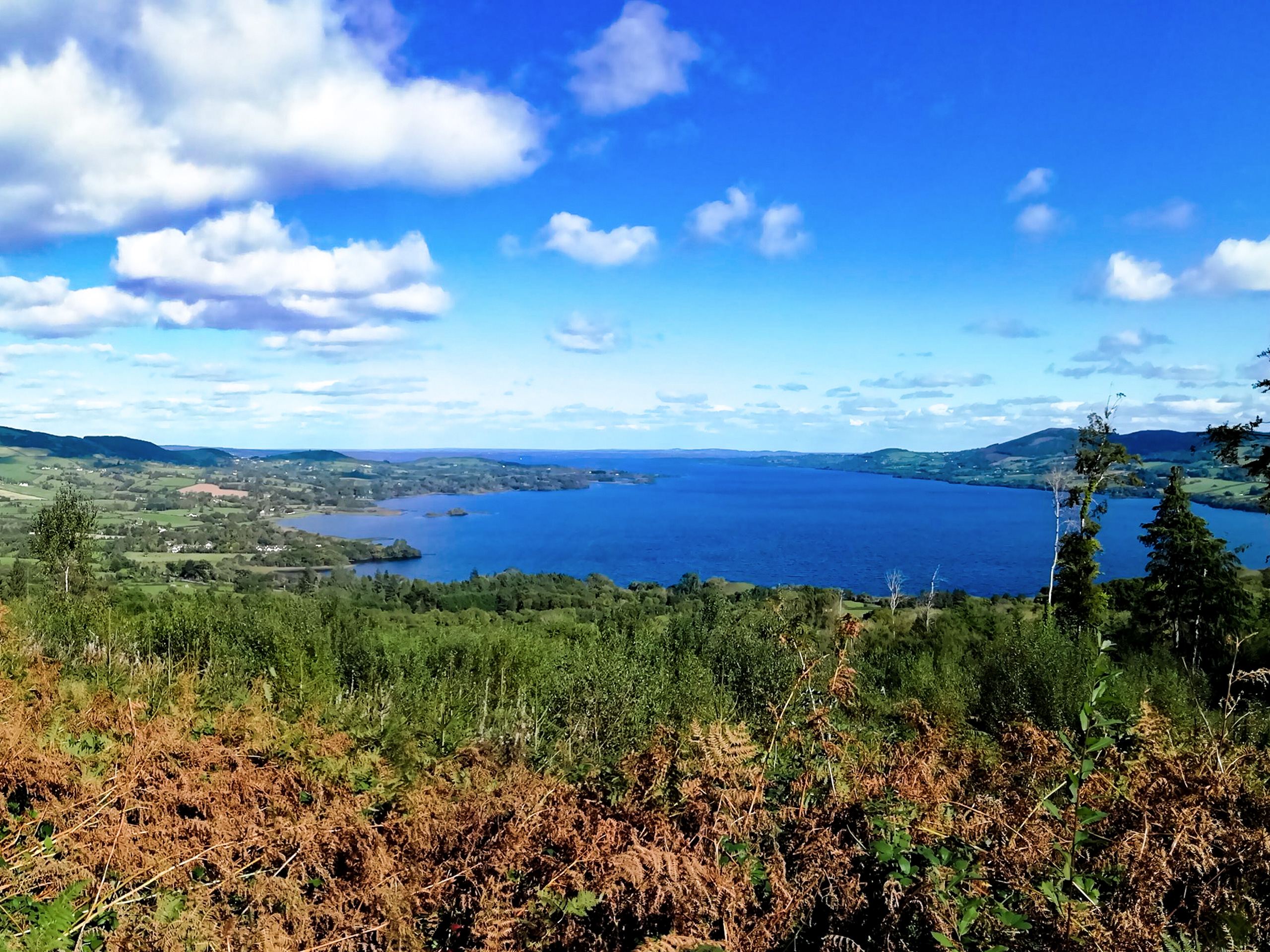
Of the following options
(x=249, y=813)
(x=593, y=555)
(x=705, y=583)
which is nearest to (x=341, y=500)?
(x=593, y=555)

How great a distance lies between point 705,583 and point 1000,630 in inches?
1715

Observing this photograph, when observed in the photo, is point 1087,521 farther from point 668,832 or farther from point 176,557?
point 176,557

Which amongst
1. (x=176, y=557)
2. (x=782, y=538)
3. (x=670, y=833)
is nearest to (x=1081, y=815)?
(x=670, y=833)

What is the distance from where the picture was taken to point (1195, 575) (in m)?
30.0

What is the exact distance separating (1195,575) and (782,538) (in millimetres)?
90252

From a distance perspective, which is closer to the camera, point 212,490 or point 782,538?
point 782,538

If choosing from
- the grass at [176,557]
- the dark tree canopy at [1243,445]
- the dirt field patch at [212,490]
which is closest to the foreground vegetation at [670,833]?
the dark tree canopy at [1243,445]

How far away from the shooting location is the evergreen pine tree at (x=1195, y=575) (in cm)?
2955

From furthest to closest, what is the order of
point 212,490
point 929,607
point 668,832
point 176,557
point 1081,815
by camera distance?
point 212,490, point 176,557, point 929,607, point 668,832, point 1081,815

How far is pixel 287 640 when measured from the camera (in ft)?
89.5

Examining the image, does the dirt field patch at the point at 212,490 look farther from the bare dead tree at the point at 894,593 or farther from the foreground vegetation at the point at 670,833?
Result: the foreground vegetation at the point at 670,833

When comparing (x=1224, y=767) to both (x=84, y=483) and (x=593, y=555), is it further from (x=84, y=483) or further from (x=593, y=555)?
(x=84, y=483)

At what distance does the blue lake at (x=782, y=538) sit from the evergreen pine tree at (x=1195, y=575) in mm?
40154

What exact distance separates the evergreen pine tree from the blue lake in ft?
132
